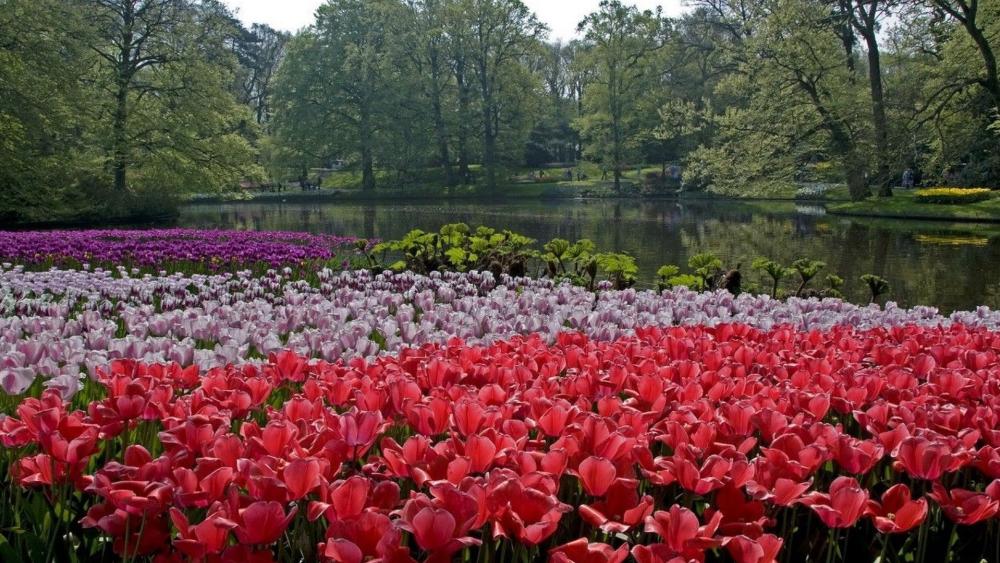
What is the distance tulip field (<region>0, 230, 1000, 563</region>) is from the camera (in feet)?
5.42

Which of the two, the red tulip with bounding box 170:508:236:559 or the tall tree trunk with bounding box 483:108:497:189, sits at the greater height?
the tall tree trunk with bounding box 483:108:497:189

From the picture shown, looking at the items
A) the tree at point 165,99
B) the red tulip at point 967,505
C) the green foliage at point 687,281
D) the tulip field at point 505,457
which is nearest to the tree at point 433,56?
the tree at point 165,99

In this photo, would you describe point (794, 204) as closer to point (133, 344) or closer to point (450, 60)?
point (450, 60)

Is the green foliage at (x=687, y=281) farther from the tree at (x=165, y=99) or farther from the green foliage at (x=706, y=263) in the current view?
the tree at (x=165, y=99)

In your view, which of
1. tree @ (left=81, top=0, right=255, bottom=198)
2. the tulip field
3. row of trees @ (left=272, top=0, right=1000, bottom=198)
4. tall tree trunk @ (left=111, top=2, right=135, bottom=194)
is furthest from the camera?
row of trees @ (left=272, top=0, right=1000, bottom=198)

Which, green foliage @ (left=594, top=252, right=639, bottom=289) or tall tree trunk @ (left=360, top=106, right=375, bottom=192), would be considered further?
tall tree trunk @ (left=360, top=106, right=375, bottom=192)

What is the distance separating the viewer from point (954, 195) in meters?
32.6

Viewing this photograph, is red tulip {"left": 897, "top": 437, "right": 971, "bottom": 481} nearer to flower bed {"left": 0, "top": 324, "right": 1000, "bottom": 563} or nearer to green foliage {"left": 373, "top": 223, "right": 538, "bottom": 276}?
flower bed {"left": 0, "top": 324, "right": 1000, "bottom": 563}

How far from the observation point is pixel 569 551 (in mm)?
1543

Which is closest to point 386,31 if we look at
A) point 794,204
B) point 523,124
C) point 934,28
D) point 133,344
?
point 523,124

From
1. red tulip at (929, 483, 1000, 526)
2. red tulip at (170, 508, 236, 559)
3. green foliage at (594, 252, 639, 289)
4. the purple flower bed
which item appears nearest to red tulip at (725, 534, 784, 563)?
red tulip at (929, 483, 1000, 526)

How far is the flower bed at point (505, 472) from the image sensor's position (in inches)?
63.5

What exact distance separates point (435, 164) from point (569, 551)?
6181 cm

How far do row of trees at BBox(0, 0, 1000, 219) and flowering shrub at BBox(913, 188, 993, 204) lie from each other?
175cm
